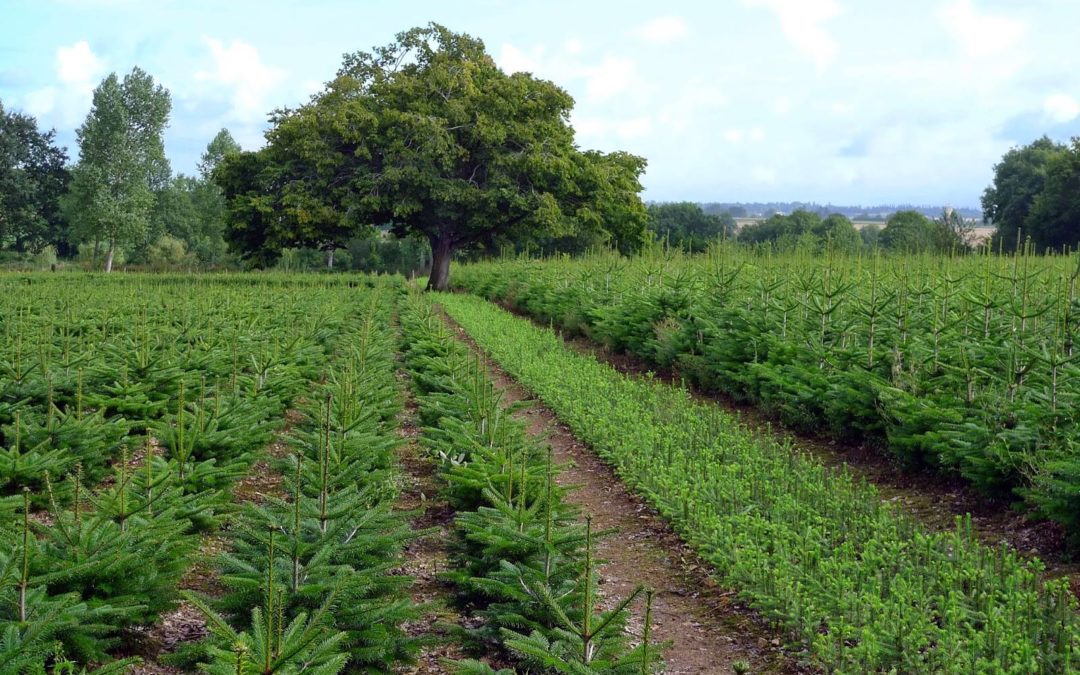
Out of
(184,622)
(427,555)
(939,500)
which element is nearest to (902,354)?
(939,500)

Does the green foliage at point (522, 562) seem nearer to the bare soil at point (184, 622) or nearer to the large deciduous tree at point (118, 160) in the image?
the bare soil at point (184, 622)

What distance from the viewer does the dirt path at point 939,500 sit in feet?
21.2

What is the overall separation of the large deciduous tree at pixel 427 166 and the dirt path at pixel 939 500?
2627 cm

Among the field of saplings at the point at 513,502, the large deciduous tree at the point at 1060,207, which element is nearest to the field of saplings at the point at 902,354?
the field of saplings at the point at 513,502

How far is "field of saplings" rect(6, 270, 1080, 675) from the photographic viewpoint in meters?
4.14

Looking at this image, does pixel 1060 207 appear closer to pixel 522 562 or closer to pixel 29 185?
pixel 522 562

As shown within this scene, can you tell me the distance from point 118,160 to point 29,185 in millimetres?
11596

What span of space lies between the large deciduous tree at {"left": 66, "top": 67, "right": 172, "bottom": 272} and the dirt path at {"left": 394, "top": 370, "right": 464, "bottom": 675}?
49.3 m

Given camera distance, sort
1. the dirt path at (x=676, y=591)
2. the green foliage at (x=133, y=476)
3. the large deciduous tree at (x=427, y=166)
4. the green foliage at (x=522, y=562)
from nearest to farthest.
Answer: the green foliage at (x=522, y=562)
the green foliage at (x=133, y=476)
the dirt path at (x=676, y=591)
the large deciduous tree at (x=427, y=166)

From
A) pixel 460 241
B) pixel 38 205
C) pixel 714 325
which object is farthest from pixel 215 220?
pixel 714 325

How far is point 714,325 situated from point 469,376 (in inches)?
229

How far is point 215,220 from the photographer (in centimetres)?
A: 6719

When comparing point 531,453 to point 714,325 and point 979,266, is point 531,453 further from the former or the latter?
point 979,266

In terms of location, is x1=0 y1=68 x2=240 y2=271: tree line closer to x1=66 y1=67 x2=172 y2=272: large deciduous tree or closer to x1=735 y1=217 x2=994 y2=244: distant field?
x1=66 y1=67 x2=172 y2=272: large deciduous tree
